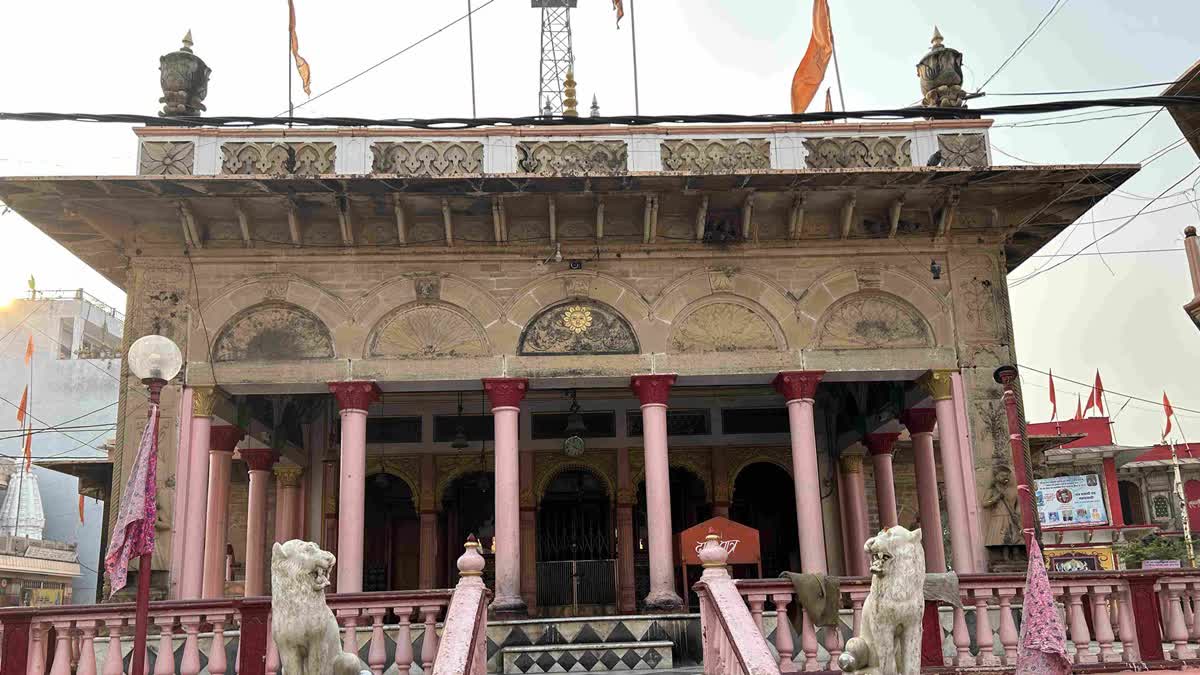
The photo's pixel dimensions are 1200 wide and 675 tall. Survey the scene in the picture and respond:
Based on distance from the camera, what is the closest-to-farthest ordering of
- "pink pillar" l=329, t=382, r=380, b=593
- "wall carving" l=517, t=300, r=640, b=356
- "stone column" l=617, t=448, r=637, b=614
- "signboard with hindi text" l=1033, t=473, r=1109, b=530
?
"pink pillar" l=329, t=382, r=380, b=593, "wall carving" l=517, t=300, r=640, b=356, "stone column" l=617, t=448, r=637, b=614, "signboard with hindi text" l=1033, t=473, r=1109, b=530

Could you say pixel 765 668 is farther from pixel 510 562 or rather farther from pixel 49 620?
pixel 49 620

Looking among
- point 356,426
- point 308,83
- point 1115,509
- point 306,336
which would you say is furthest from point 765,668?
point 1115,509

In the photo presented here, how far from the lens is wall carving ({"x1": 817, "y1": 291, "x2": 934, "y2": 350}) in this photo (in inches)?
589

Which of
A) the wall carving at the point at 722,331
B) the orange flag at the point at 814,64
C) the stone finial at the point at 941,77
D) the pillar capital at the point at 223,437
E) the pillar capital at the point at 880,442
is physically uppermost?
the orange flag at the point at 814,64

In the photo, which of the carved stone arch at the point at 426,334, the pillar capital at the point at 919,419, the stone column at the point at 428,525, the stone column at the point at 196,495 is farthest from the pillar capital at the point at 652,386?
the stone column at the point at 428,525

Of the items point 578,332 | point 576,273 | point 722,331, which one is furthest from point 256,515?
point 722,331

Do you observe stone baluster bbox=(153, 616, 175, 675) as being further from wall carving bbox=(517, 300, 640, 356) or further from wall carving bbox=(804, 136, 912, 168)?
wall carving bbox=(804, 136, 912, 168)

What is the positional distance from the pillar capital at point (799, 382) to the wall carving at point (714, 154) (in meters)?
3.08

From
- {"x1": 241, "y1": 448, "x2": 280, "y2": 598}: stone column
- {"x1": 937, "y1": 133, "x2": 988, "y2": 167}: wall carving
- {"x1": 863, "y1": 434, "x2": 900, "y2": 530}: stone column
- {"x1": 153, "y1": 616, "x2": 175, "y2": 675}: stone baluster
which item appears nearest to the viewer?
{"x1": 153, "y1": 616, "x2": 175, "y2": 675}: stone baluster

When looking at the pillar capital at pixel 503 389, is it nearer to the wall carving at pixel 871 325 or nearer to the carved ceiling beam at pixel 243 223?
the carved ceiling beam at pixel 243 223

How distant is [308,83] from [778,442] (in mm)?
11118

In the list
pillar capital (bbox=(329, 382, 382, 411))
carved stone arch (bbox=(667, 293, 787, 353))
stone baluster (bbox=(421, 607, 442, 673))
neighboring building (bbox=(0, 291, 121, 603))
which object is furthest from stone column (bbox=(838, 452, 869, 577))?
neighboring building (bbox=(0, 291, 121, 603))

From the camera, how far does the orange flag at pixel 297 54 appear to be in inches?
700

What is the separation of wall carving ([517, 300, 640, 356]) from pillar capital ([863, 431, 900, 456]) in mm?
5870
